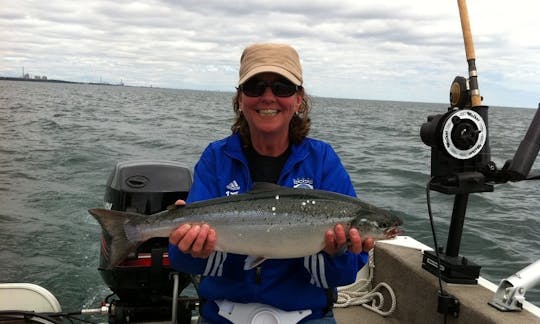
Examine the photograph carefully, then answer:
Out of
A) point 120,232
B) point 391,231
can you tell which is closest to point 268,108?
point 391,231

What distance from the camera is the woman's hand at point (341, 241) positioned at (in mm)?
3266

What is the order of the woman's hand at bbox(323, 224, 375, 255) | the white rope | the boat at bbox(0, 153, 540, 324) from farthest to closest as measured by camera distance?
the white rope, the boat at bbox(0, 153, 540, 324), the woman's hand at bbox(323, 224, 375, 255)

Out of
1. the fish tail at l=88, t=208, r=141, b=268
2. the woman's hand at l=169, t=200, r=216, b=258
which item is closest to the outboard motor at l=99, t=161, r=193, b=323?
the fish tail at l=88, t=208, r=141, b=268

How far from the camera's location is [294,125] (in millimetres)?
4070

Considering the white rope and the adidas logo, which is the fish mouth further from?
the white rope

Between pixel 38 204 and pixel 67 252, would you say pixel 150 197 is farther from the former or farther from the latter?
pixel 38 204

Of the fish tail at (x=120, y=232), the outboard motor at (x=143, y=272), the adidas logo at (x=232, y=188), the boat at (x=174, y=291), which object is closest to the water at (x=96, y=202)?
the boat at (x=174, y=291)

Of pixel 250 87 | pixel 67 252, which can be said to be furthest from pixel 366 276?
pixel 67 252

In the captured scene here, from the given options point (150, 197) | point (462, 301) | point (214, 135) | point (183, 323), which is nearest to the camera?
point (462, 301)

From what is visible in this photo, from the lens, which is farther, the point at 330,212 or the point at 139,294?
the point at 139,294

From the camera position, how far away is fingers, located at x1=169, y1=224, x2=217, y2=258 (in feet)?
10.8

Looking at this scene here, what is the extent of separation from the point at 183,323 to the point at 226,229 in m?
1.77

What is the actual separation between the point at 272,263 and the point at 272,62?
144cm

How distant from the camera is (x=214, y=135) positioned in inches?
1161
